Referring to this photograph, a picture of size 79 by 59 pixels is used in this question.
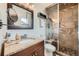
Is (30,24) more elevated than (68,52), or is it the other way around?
(30,24)

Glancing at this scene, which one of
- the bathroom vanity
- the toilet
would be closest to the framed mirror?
the bathroom vanity

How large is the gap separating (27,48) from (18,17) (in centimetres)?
41

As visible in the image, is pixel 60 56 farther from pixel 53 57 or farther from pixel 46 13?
pixel 46 13

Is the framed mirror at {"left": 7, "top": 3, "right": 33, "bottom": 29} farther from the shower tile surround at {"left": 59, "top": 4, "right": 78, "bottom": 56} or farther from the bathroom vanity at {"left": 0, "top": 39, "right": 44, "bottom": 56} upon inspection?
the shower tile surround at {"left": 59, "top": 4, "right": 78, "bottom": 56}

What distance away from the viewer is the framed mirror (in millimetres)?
1719

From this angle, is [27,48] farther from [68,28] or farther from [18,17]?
[68,28]

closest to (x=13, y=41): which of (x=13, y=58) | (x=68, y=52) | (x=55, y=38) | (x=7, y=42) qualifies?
(x=7, y=42)

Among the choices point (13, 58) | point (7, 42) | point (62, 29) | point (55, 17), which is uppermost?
point (55, 17)

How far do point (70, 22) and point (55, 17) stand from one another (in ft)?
0.65

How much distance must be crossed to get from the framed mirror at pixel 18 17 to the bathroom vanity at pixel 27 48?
202mm

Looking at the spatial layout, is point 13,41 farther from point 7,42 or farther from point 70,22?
point 70,22

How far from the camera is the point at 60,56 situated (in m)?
1.76

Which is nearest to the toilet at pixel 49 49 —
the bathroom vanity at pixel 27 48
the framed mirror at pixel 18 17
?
the bathroom vanity at pixel 27 48

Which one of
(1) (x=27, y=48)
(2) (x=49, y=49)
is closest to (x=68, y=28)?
(2) (x=49, y=49)
